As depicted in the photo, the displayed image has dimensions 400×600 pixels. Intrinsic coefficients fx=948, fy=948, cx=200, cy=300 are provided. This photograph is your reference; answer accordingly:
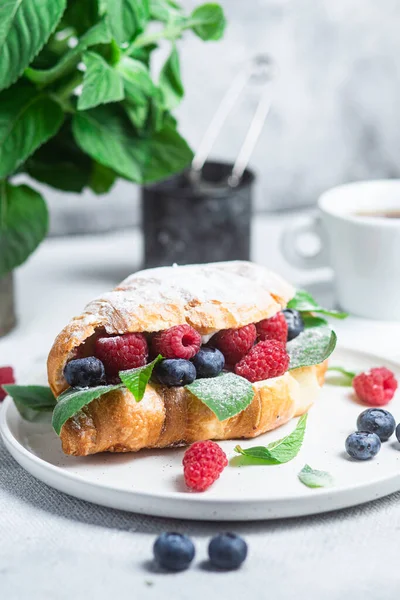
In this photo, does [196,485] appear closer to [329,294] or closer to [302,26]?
[329,294]

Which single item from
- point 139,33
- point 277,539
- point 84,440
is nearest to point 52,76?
point 139,33

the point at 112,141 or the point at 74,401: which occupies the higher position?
the point at 112,141

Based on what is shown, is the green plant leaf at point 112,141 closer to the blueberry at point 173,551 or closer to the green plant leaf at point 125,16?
the green plant leaf at point 125,16

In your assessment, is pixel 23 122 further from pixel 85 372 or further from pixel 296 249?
pixel 296 249

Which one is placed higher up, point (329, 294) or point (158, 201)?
point (158, 201)

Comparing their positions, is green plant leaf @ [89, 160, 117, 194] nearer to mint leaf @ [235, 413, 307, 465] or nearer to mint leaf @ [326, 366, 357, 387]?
mint leaf @ [326, 366, 357, 387]


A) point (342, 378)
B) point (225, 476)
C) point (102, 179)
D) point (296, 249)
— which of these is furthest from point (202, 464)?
point (296, 249)

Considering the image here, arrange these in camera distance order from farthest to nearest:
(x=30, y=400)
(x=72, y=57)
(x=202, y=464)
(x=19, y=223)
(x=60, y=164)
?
(x=60, y=164) → (x=19, y=223) → (x=72, y=57) → (x=30, y=400) → (x=202, y=464)
